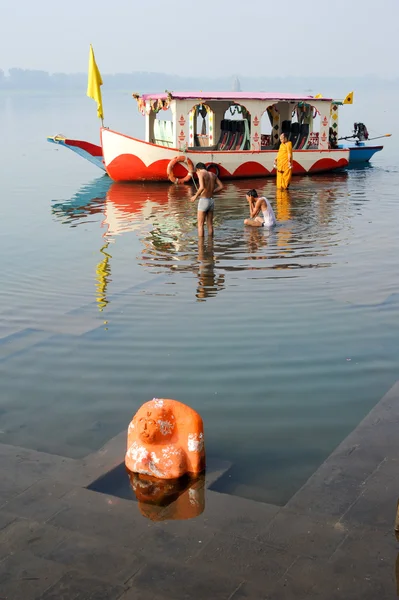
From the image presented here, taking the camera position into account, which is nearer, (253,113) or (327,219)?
(327,219)

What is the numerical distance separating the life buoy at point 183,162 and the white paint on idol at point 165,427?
A: 1684 cm

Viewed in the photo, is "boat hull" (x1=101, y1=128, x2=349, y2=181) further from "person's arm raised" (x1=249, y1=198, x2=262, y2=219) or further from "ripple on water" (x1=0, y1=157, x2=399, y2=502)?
"person's arm raised" (x1=249, y1=198, x2=262, y2=219)

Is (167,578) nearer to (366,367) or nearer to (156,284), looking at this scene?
(366,367)

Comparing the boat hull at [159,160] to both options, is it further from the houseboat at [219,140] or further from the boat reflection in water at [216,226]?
the boat reflection in water at [216,226]

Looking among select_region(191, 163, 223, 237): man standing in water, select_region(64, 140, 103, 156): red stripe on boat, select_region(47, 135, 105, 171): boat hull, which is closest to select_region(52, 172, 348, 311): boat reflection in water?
select_region(191, 163, 223, 237): man standing in water

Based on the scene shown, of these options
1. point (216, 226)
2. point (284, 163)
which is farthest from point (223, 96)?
point (216, 226)

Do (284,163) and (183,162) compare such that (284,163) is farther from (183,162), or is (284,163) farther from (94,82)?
(94,82)

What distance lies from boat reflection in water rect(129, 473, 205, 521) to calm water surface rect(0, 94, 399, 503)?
0.35 meters

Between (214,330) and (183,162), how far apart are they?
45.3 feet

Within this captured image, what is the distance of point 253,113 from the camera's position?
75.9ft

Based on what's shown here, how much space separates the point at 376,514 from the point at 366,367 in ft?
10.0

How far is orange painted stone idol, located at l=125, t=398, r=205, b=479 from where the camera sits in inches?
234

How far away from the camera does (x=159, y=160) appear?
74.2 feet

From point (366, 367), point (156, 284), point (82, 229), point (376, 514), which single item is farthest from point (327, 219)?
point (376, 514)
